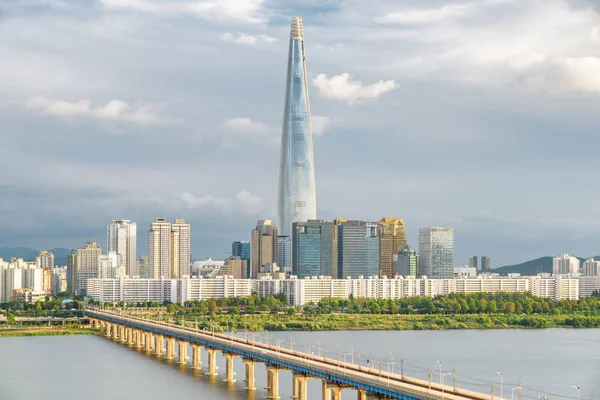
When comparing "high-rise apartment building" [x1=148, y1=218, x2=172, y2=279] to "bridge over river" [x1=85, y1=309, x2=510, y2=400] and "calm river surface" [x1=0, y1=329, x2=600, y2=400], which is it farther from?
"bridge over river" [x1=85, y1=309, x2=510, y2=400]

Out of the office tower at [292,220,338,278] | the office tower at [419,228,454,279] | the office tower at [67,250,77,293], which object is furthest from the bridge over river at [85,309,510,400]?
the office tower at [67,250,77,293]

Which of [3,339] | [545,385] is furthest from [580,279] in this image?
[545,385]

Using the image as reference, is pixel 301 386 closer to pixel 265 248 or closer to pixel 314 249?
pixel 314 249

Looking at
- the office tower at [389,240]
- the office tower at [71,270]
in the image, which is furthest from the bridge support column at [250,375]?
the office tower at [71,270]

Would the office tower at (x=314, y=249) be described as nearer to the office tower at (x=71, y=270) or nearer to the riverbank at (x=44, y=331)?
the office tower at (x=71, y=270)

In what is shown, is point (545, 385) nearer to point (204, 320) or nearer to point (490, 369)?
point (490, 369)

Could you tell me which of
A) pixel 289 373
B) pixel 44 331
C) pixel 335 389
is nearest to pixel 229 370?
pixel 289 373
